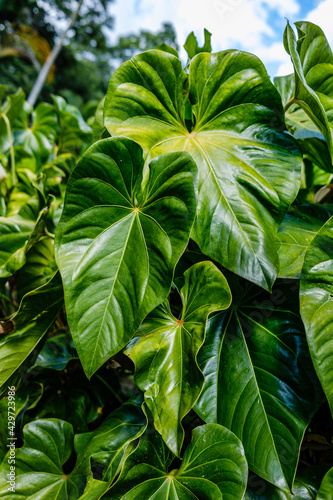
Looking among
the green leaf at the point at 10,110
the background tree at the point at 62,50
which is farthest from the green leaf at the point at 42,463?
the background tree at the point at 62,50

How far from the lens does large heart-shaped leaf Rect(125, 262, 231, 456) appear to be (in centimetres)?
42

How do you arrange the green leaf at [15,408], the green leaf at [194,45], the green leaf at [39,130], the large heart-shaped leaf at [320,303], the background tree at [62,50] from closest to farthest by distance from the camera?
the large heart-shaped leaf at [320,303] < the green leaf at [15,408] < the green leaf at [194,45] < the green leaf at [39,130] < the background tree at [62,50]

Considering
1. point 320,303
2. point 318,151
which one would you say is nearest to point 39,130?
point 318,151

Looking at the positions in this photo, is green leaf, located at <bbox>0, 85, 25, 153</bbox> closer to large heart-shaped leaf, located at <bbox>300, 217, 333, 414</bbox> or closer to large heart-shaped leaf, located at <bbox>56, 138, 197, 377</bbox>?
large heart-shaped leaf, located at <bbox>56, 138, 197, 377</bbox>

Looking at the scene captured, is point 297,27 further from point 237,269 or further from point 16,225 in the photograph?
point 16,225

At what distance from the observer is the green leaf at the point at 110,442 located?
0.49 metres

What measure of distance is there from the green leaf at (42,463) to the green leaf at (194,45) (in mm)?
816

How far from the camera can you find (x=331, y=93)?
0.64m

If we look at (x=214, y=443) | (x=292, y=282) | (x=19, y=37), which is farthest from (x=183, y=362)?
(x=19, y=37)

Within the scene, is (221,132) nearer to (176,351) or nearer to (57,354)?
(176,351)

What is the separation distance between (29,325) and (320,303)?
0.46 m

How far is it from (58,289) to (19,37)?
1294cm

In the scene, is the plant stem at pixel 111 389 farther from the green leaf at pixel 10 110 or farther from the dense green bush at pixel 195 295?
the green leaf at pixel 10 110

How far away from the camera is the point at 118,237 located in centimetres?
50
